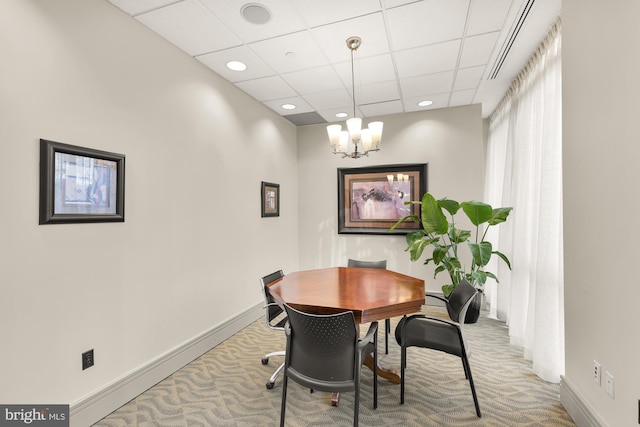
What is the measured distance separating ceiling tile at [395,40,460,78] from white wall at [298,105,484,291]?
1.37 metres

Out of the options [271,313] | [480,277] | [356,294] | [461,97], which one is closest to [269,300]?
[271,313]

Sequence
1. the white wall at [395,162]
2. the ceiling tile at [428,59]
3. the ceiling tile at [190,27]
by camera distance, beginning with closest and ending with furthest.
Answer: the ceiling tile at [190,27], the ceiling tile at [428,59], the white wall at [395,162]

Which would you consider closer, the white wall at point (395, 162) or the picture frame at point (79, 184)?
the picture frame at point (79, 184)

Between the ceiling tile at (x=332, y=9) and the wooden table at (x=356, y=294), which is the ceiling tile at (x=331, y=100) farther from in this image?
the wooden table at (x=356, y=294)

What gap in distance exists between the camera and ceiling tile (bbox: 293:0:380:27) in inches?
86.7

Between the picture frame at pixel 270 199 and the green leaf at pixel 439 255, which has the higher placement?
the picture frame at pixel 270 199

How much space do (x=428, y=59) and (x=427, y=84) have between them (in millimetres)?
629

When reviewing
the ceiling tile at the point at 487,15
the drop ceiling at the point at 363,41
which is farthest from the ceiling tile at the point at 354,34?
the ceiling tile at the point at 487,15

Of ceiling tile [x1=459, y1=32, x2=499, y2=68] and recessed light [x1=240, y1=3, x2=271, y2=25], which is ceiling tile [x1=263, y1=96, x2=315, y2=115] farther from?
ceiling tile [x1=459, y1=32, x2=499, y2=68]

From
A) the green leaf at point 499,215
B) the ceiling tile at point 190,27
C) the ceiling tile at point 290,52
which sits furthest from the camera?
the green leaf at point 499,215

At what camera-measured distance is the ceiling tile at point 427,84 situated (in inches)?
136

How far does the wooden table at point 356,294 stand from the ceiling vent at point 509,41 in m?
2.36

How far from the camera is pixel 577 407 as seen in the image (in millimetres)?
1962

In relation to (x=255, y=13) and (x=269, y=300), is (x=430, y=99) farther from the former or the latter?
(x=269, y=300)
